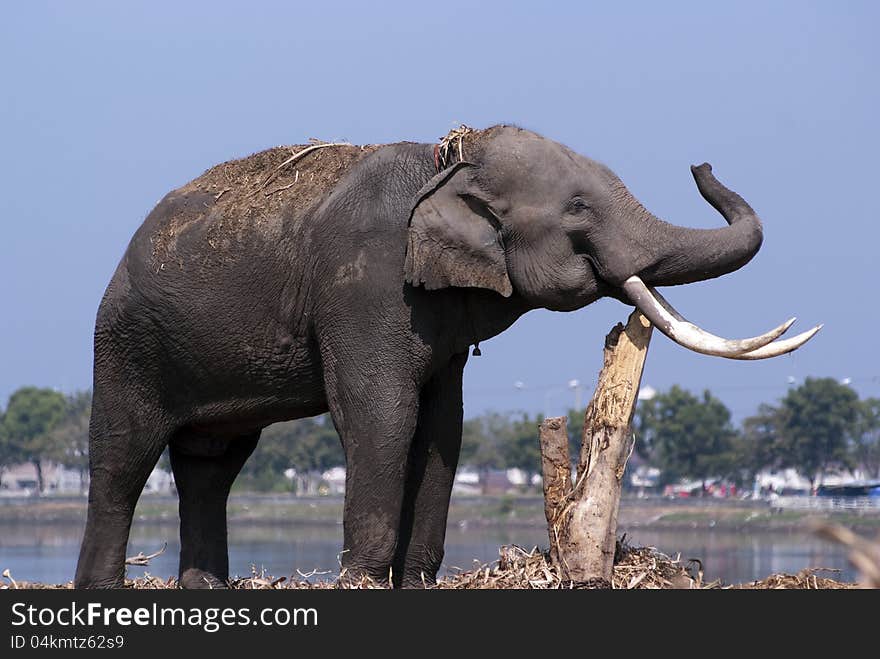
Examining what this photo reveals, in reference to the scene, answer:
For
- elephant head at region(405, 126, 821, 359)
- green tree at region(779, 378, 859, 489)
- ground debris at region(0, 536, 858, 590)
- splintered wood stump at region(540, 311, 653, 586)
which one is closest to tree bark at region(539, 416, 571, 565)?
splintered wood stump at region(540, 311, 653, 586)

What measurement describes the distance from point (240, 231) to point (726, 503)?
95637mm

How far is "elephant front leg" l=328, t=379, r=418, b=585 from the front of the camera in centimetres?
1119

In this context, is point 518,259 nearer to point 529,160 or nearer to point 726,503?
point 529,160

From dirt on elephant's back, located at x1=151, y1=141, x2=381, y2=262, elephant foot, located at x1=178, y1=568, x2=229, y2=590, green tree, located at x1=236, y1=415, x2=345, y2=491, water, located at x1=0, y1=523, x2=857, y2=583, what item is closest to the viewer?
dirt on elephant's back, located at x1=151, y1=141, x2=381, y2=262

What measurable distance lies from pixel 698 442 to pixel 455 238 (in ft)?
354

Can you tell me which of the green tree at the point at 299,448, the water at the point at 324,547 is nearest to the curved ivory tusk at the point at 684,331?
the water at the point at 324,547

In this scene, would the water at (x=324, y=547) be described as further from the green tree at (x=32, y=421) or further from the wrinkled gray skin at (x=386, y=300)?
the wrinkled gray skin at (x=386, y=300)

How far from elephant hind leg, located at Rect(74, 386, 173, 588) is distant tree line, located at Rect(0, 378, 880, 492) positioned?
91.0 meters

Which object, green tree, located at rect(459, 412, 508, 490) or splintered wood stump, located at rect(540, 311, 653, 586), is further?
green tree, located at rect(459, 412, 508, 490)

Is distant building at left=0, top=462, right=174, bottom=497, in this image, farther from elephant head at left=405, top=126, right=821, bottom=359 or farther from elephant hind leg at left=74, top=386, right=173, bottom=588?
elephant head at left=405, top=126, right=821, bottom=359

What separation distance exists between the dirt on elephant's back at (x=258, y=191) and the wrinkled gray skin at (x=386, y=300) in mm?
84

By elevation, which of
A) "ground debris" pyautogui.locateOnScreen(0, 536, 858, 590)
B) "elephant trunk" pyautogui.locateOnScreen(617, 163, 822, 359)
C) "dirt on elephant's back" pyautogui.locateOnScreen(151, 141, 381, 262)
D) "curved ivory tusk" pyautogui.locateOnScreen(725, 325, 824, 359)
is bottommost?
"ground debris" pyautogui.locateOnScreen(0, 536, 858, 590)

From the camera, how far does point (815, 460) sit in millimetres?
115188

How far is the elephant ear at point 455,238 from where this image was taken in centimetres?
1112
